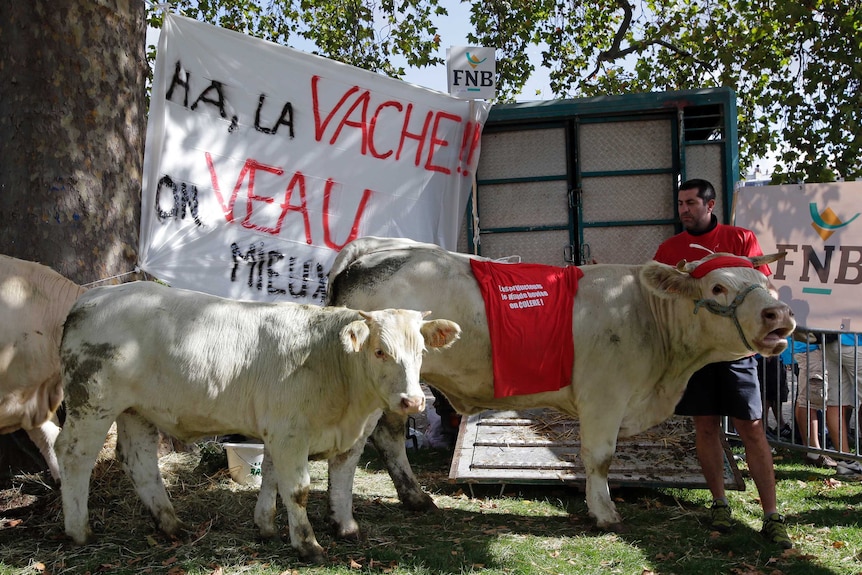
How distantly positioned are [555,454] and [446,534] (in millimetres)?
1589

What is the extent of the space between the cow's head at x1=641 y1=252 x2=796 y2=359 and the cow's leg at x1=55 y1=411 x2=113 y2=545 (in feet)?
12.1

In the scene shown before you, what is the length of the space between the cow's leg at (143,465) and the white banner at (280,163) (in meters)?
1.66

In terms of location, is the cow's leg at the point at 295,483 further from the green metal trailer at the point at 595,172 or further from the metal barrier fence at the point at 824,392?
the metal barrier fence at the point at 824,392

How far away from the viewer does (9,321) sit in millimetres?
5305

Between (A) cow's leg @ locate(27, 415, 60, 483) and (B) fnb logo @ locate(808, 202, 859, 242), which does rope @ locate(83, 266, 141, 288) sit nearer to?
(A) cow's leg @ locate(27, 415, 60, 483)

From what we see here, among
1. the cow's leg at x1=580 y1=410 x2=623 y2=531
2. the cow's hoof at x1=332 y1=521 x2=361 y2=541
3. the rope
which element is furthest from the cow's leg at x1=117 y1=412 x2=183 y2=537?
the cow's leg at x1=580 y1=410 x2=623 y2=531

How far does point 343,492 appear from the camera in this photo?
5.14 m

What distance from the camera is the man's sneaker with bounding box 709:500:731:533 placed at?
214 inches

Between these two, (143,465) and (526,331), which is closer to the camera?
(143,465)

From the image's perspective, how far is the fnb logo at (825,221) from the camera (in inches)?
270

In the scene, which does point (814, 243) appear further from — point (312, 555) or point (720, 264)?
point (312, 555)

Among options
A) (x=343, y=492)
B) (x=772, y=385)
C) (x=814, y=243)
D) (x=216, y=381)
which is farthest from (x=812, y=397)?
(x=216, y=381)

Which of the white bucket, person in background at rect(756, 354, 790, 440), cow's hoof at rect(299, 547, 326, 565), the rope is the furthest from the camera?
person in background at rect(756, 354, 790, 440)

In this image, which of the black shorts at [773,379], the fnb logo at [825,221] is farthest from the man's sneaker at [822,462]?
the fnb logo at [825,221]
